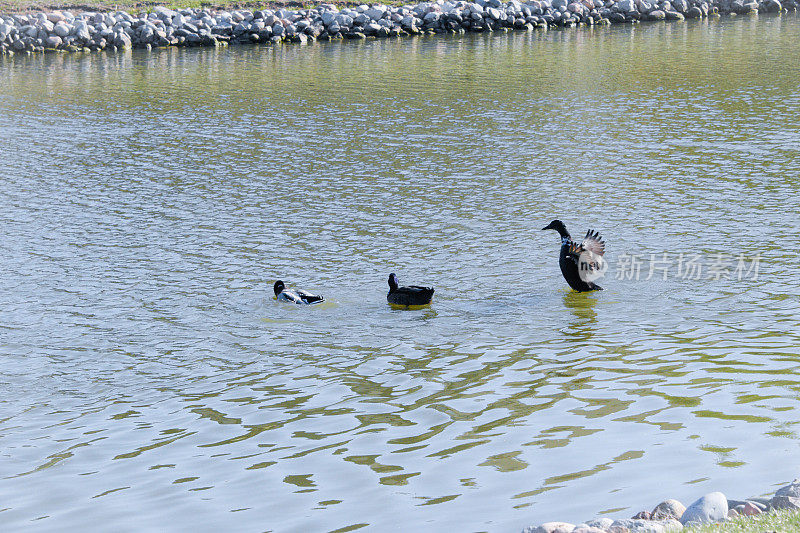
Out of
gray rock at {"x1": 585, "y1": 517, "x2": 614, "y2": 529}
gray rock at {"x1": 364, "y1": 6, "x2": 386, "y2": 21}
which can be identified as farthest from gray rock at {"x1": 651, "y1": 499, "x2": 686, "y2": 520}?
gray rock at {"x1": 364, "y1": 6, "x2": 386, "y2": 21}

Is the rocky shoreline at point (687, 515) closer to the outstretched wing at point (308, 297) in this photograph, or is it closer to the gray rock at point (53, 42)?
the outstretched wing at point (308, 297)

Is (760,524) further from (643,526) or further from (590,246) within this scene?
(590,246)

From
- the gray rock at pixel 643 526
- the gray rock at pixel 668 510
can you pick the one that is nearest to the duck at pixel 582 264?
the gray rock at pixel 668 510

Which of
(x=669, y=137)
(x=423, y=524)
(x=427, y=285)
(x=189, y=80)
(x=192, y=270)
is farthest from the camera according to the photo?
(x=189, y=80)

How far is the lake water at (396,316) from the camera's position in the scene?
31.8 feet

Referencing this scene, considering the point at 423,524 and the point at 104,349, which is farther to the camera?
the point at 104,349

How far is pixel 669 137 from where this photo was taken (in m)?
28.9

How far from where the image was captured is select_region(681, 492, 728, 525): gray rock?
25.0 ft

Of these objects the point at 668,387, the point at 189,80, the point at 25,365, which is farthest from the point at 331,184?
the point at 189,80

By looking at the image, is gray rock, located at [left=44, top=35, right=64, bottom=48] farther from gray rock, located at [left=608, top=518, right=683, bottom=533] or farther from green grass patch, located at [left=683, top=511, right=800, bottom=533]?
green grass patch, located at [left=683, top=511, right=800, bottom=533]

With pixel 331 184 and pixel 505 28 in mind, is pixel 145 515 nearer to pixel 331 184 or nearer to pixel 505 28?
pixel 331 184

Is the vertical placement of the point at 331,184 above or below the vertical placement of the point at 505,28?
below

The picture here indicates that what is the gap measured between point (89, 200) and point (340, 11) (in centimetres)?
4544

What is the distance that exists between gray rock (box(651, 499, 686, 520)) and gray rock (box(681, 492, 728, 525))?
0.20 metres
